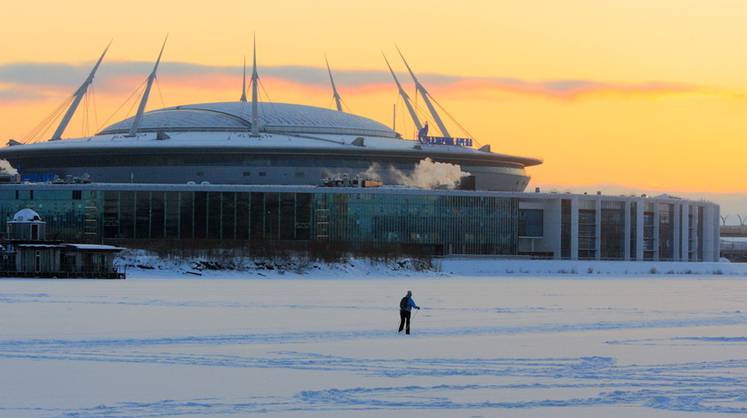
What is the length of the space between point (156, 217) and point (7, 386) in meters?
115

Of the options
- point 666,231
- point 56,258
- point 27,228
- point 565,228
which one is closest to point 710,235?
point 666,231

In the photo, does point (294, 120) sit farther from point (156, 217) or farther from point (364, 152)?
point (156, 217)

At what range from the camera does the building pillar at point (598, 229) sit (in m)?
157

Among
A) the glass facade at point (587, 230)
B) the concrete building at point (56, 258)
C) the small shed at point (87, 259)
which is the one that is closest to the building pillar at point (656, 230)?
the glass facade at point (587, 230)

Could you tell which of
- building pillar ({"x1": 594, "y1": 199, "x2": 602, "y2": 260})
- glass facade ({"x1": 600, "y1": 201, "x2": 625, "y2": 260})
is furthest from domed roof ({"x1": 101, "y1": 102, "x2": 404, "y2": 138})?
glass facade ({"x1": 600, "y1": 201, "x2": 625, "y2": 260})

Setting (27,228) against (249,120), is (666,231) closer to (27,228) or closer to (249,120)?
(249,120)

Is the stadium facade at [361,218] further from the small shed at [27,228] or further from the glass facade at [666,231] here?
the small shed at [27,228]

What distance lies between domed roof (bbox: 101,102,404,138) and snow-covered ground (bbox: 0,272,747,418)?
99757 millimetres

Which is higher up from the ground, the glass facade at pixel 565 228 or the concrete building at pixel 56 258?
the glass facade at pixel 565 228

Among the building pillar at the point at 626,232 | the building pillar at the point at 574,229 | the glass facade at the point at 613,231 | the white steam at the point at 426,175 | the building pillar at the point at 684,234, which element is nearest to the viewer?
the building pillar at the point at 574,229

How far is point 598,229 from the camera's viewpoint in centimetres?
15738

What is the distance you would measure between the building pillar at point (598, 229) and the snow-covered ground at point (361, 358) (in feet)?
290

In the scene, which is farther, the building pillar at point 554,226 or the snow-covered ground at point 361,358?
the building pillar at point 554,226

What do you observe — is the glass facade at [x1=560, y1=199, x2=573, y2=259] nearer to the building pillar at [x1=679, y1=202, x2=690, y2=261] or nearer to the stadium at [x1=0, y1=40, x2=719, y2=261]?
the stadium at [x1=0, y1=40, x2=719, y2=261]
